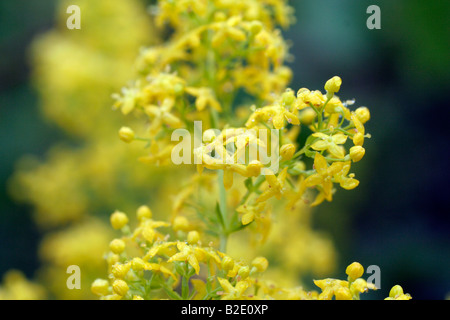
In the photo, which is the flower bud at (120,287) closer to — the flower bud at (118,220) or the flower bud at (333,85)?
the flower bud at (118,220)

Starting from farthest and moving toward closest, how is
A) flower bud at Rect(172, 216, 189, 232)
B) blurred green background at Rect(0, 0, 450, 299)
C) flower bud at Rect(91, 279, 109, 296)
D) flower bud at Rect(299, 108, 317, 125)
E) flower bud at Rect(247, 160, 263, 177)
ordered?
1. blurred green background at Rect(0, 0, 450, 299)
2. flower bud at Rect(299, 108, 317, 125)
3. flower bud at Rect(172, 216, 189, 232)
4. flower bud at Rect(91, 279, 109, 296)
5. flower bud at Rect(247, 160, 263, 177)

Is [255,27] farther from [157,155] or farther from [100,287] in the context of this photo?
[100,287]

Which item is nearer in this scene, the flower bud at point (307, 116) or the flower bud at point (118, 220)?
the flower bud at point (118, 220)

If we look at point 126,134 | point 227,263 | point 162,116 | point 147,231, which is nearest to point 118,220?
point 147,231

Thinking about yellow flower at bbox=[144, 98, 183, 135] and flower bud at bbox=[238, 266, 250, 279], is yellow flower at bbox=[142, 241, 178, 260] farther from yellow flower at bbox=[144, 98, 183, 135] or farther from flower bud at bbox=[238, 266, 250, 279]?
yellow flower at bbox=[144, 98, 183, 135]

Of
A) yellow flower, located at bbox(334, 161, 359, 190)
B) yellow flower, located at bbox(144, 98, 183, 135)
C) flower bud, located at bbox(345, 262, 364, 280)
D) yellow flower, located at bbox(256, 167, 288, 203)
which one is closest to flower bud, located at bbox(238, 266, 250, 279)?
yellow flower, located at bbox(256, 167, 288, 203)

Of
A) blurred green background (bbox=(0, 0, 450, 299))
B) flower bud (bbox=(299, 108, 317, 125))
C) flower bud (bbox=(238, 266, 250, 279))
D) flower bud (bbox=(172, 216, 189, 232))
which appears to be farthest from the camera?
blurred green background (bbox=(0, 0, 450, 299))

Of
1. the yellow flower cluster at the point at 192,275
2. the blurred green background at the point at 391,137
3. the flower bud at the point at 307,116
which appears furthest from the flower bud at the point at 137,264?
the blurred green background at the point at 391,137
